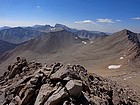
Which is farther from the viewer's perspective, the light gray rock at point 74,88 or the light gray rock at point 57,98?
the light gray rock at point 74,88

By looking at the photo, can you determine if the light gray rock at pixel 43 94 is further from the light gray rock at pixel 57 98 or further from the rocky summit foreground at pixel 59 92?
the light gray rock at pixel 57 98

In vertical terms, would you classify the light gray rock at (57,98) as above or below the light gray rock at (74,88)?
below

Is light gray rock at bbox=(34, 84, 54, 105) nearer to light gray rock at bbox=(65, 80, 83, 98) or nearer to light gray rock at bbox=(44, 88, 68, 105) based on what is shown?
light gray rock at bbox=(44, 88, 68, 105)

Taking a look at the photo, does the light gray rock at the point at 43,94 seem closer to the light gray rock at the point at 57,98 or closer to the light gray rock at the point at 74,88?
the light gray rock at the point at 57,98

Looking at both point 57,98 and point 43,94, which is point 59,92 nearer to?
point 57,98

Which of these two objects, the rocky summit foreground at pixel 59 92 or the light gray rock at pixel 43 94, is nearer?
the rocky summit foreground at pixel 59 92

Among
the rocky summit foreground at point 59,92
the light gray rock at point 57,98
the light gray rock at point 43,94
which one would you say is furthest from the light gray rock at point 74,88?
the light gray rock at point 43,94

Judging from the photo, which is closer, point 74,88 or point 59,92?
point 74,88

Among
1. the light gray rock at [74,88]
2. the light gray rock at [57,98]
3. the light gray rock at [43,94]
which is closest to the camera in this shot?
the light gray rock at [57,98]

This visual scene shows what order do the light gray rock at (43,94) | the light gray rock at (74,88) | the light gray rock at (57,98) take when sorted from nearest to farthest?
1. the light gray rock at (57,98)
2. the light gray rock at (74,88)
3. the light gray rock at (43,94)

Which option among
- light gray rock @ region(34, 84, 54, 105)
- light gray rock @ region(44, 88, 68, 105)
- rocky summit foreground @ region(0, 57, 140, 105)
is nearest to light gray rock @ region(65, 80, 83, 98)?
rocky summit foreground @ region(0, 57, 140, 105)

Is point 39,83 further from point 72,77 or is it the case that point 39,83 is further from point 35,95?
point 72,77

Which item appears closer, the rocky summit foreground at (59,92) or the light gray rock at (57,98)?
the light gray rock at (57,98)

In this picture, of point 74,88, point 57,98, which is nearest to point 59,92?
point 57,98
